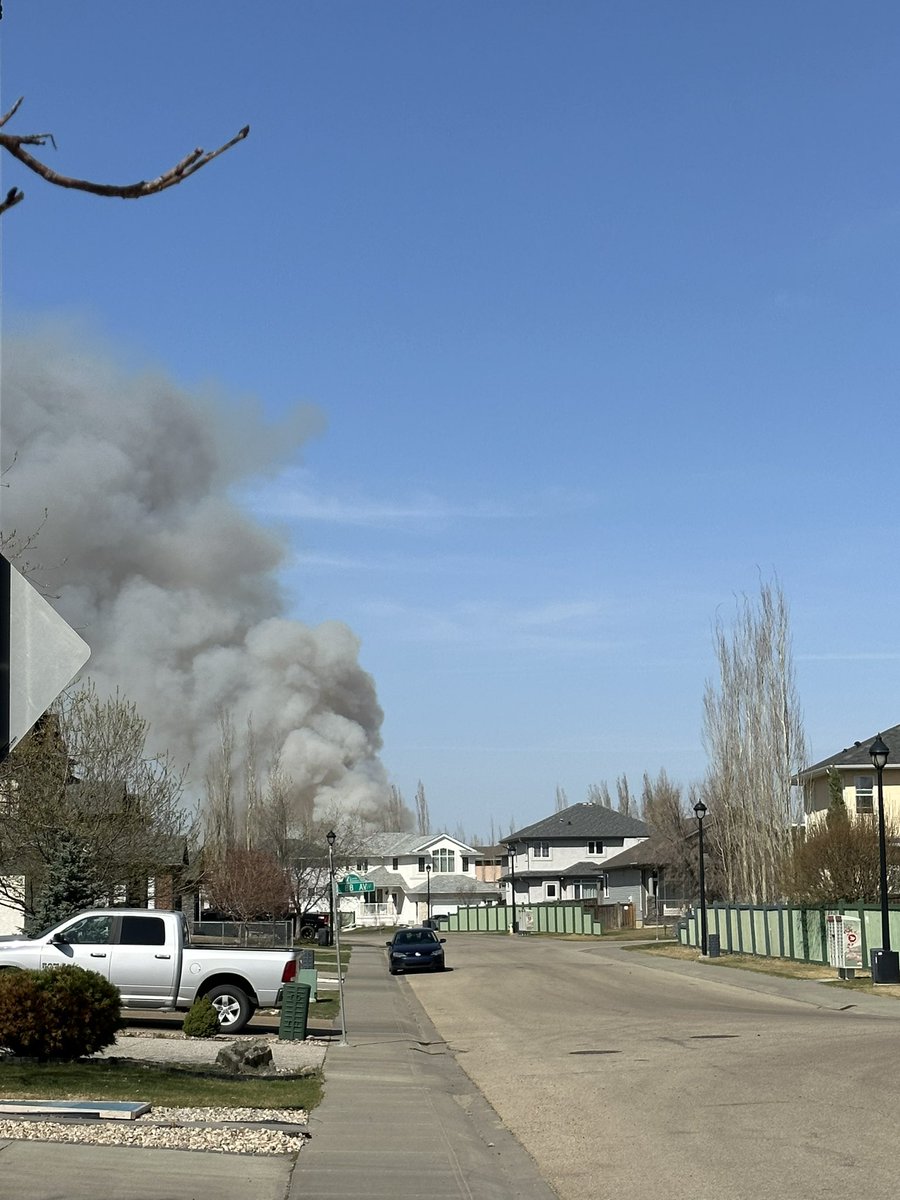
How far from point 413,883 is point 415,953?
242 ft

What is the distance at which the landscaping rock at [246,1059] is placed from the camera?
1495 centimetres

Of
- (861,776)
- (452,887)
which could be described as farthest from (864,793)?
(452,887)

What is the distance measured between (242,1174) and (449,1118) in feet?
12.3

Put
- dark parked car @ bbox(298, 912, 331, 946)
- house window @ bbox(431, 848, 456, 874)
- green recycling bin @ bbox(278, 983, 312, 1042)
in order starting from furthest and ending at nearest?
house window @ bbox(431, 848, 456, 874) → dark parked car @ bbox(298, 912, 331, 946) → green recycling bin @ bbox(278, 983, 312, 1042)

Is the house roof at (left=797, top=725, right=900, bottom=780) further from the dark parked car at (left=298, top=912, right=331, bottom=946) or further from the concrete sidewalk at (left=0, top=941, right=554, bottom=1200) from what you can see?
the concrete sidewalk at (left=0, top=941, right=554, bottom=1200)

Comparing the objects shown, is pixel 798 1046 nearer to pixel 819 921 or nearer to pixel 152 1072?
pixel 152 1072

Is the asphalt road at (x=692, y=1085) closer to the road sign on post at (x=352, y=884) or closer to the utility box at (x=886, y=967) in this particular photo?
the utility box at (x=886, y=967)

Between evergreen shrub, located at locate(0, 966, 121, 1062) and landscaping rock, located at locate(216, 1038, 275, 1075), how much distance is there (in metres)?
1.26

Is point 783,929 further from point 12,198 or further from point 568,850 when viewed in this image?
point 568,850

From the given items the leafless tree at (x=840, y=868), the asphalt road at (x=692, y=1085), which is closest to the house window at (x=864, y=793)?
the leafless tree at (x=840, y=868)

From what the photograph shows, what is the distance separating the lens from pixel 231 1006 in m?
21.3

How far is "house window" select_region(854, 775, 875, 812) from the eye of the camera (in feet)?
205

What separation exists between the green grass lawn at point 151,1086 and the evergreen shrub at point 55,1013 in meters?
0.20

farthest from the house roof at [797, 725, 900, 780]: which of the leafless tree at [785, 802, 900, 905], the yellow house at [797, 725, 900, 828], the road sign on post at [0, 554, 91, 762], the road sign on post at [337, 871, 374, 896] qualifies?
the road sign on post at [0, 554, 91, 762]
